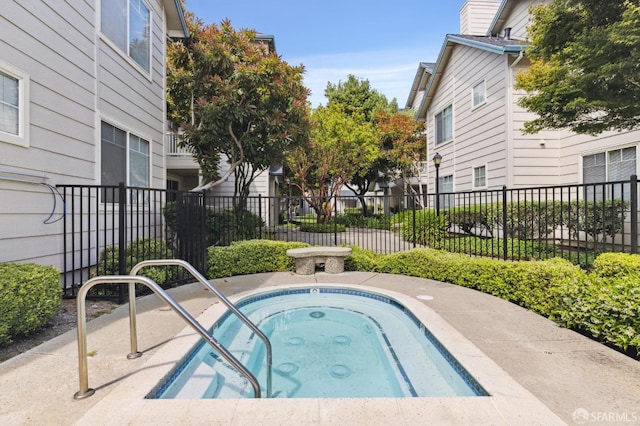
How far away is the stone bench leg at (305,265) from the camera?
743 centimetres

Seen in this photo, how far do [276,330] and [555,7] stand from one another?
7.63 m

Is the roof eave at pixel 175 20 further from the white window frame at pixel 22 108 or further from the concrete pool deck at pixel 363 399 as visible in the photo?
the concrete pool deck at pixel 363 399

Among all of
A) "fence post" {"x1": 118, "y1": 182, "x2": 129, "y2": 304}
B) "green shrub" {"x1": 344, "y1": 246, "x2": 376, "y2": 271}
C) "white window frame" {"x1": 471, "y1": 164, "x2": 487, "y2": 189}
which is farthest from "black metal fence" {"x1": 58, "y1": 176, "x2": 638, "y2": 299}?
"green shrub" {"x1": 344, "y1": 246, "x2": 376, "y2": 271}

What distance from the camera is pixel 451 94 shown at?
13.1 meters

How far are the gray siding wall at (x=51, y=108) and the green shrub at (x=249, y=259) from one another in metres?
2.82

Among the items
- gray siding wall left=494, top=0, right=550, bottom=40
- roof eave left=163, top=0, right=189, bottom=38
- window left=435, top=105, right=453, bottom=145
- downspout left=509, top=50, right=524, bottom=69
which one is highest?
gray siding wall left=494, top=0, right=550, bottom=40

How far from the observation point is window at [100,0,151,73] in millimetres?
6562

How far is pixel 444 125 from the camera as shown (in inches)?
554

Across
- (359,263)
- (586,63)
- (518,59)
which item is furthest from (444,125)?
(359,263)

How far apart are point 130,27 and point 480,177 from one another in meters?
11.2

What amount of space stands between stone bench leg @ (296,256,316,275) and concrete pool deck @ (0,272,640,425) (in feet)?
11.7

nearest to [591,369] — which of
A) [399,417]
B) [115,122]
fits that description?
[399,417]

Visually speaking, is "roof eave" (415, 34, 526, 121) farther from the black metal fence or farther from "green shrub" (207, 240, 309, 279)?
"green shrub" (207, 240, 309, 279)

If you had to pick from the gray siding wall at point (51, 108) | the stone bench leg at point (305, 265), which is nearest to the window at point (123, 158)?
the gray siding wall at point (51, 108)
